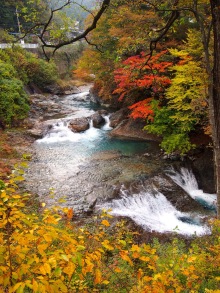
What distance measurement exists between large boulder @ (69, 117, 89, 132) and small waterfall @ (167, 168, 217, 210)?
8.14 meters

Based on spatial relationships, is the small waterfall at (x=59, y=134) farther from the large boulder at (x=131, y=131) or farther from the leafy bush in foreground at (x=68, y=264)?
the leafy bush in foreground at (x=68, y=264)

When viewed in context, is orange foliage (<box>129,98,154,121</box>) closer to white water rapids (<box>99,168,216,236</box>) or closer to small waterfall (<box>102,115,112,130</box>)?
small waterfall (<box>102,115,112,130</box>)

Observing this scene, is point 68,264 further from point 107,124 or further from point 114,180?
point 107,124

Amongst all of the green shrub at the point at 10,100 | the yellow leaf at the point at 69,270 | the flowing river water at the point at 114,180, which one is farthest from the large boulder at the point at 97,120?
the yellow leaf at the point at 69,270

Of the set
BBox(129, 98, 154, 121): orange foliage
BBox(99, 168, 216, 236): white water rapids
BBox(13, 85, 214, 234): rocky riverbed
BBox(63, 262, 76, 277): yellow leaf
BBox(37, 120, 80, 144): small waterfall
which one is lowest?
BBox(99, 168, 216, 236): white water rapids

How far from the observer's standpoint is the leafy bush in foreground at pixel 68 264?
5.91 ft

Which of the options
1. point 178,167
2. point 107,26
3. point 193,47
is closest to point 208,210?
point 178,167

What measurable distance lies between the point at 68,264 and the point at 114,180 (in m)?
8.17

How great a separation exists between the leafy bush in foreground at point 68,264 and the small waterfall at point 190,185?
581 centimetres

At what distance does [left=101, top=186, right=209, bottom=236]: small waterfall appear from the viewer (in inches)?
324

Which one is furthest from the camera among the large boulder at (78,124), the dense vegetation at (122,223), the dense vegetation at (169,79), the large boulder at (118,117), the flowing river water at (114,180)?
the large boulder at (118,117)

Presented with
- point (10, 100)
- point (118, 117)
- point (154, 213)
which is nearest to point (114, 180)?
point (154, 213)

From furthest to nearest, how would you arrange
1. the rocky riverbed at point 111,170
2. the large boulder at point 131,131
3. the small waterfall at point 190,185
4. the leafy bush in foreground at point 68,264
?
the large boulder at point 131,131, the small waterfall at point 190,185, the rocky riverbed at point 111,170, the leafy bush in foreground at point 68,264

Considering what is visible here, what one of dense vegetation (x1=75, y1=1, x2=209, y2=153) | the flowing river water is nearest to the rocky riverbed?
the flowing river water
